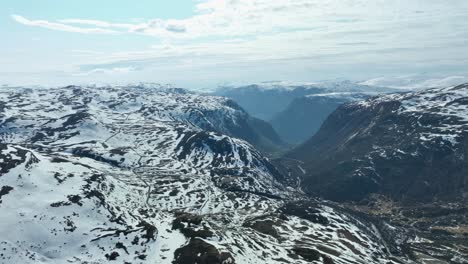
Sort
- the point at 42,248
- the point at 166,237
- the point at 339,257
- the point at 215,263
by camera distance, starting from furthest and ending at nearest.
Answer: the point at 339,257
the point at 166,237
the point at 42,248
the point at 215,263

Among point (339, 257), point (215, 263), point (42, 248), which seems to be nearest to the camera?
point (215, 263)

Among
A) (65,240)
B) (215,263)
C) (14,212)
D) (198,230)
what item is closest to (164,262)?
(215,263)

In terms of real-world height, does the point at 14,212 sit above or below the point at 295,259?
above

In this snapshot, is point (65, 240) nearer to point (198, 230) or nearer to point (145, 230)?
point (145, 230)

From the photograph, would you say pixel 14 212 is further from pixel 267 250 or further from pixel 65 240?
pixel 267 250

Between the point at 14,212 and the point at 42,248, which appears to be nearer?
the point at 42,248

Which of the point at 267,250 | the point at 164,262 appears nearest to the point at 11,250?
the point at 164,262
